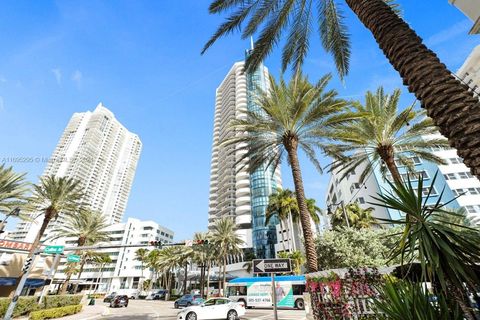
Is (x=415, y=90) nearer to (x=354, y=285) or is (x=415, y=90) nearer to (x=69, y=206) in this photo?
(x=354, y=285)

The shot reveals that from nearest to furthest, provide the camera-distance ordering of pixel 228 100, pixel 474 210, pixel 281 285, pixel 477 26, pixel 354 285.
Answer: pixel 354 285 < pixel 477 26 < pixel 281 285 < pixel 474 210 < pixel 228 100

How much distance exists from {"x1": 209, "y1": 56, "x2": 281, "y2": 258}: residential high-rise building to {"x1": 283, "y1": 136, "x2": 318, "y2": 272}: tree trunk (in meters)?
34.6

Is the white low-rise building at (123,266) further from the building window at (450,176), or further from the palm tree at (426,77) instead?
the palm tree at (426,77)

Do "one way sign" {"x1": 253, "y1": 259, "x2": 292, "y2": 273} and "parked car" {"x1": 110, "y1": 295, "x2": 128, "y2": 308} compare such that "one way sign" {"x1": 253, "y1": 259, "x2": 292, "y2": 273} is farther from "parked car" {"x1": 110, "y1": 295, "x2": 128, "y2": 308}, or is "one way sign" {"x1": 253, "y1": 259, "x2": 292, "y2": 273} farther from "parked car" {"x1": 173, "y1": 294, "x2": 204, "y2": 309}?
"parked car" {"x1": 110, "y1": 295, "x2": 128, "y2": 308}

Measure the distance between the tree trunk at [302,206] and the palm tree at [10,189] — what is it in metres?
25.7

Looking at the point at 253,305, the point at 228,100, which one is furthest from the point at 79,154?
the point at 253,305

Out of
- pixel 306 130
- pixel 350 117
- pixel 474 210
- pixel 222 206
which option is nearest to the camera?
pixel 350 117

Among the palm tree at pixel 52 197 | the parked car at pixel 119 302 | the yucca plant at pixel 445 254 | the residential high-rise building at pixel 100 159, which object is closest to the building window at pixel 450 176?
the yucca plant at pixel 445 254

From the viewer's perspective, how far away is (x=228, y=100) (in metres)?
104

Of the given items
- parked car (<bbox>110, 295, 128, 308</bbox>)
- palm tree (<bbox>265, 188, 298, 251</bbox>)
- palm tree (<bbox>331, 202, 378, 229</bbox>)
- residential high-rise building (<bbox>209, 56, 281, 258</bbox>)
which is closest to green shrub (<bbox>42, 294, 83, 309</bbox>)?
parked car (<bbox>110, 295, 128, 308</bbox>)

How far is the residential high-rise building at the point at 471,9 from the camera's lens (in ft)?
34.9

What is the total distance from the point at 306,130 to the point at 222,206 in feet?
239

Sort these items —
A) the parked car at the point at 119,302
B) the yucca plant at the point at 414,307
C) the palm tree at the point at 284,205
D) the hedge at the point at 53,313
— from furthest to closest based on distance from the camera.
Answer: the palm tree at the point at 284,205 → the parked car at the point at 119,302 → the hedge at the point at 53,313 → the yucca plant at the point at 414,307

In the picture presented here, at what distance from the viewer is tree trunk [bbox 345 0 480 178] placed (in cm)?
348
